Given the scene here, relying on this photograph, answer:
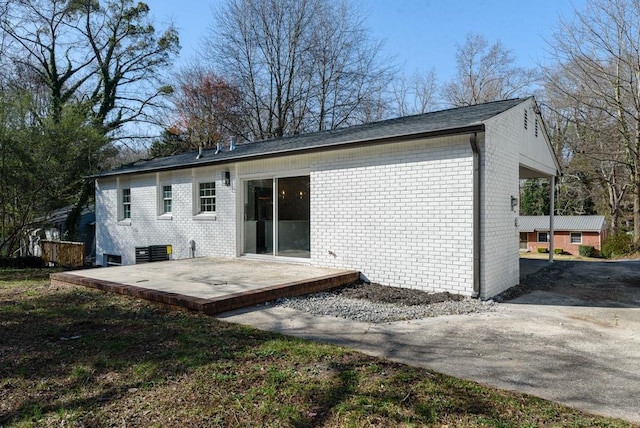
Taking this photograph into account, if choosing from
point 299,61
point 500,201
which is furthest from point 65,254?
point 299,61

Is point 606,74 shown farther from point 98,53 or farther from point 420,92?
point 98,53

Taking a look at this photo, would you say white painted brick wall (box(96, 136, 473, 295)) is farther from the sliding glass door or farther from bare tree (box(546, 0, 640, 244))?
bare tree (box(546, 0, 640, 244))

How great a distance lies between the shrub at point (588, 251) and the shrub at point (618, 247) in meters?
9.98

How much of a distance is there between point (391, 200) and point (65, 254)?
12905 mm

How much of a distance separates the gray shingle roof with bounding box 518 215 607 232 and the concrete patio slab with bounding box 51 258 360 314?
25038 mm

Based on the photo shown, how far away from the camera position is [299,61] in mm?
22516

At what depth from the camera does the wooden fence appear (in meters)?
14.2

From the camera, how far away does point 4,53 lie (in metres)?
17.5

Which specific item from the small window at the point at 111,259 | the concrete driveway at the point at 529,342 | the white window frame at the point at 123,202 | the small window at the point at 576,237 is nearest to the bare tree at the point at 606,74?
the small window at the point at 576,237

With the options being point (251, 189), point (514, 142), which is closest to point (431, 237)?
point (514, 142)

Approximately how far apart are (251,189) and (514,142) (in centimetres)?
618

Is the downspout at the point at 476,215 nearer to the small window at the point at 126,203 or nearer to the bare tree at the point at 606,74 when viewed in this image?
the small window at the point at 126,203

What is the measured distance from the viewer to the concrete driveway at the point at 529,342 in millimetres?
3170

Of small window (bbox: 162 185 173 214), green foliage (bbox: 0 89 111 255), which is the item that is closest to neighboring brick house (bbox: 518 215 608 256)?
small window (bbox: 162 185 173 214)
